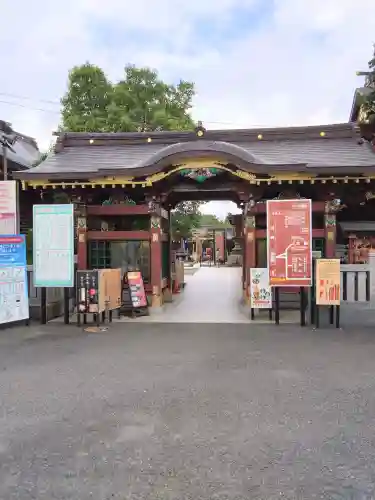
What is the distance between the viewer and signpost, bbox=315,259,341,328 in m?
8.82

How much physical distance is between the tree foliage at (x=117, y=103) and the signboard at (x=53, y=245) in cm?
1362

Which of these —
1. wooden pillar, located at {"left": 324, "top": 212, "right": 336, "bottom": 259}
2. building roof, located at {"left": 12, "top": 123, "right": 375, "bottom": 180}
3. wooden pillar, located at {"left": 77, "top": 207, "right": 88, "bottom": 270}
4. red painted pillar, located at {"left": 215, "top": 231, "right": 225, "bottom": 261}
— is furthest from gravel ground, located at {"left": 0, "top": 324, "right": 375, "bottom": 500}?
red painted pillar, located at {"left": 215, "top": 231, "right": 225, "bottom": 261}

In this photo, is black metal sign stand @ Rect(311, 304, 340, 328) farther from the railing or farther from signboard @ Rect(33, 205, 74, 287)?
signboard @ Rect(33, 205, 74, 287)

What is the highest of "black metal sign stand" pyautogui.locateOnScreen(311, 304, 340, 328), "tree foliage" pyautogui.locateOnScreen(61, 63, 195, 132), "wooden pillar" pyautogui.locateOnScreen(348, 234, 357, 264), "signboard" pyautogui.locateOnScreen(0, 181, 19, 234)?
"tree foliage" pyautogui.locateOnScreen(61, 63, 195, 132)

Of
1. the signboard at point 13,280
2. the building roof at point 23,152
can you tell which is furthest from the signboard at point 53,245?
the building roof at point 23,152

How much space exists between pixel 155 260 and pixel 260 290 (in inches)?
116

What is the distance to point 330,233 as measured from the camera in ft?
35.5

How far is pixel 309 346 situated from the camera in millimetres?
7348

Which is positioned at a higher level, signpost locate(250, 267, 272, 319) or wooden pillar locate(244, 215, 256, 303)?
wooden pillar locate(244, 215, 256, 303)

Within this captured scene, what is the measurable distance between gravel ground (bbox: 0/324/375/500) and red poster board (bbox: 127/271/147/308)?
9.50 ft

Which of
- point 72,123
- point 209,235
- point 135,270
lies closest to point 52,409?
point 135,270

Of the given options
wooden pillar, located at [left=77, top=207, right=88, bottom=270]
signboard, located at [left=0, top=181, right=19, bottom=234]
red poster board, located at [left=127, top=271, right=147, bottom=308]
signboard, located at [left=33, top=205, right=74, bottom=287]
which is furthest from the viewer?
wooden pillar, located at [left=77, top=207, right=88, bottom=270]

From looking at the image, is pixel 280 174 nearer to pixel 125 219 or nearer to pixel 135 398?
pixel 125 219

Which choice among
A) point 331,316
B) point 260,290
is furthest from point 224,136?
point 331,316
